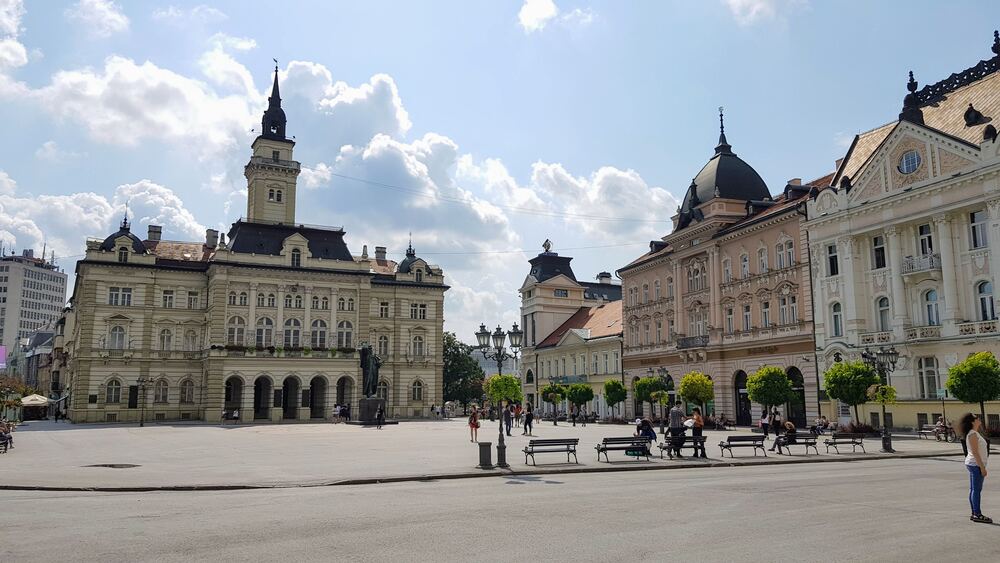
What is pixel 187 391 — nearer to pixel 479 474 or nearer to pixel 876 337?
pixel 876 337

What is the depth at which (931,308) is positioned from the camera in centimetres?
4138

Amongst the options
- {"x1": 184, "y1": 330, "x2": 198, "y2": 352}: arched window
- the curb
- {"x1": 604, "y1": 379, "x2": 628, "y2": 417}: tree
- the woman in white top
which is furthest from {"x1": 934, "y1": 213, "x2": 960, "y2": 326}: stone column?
{"x1": 184, "y1": 330, "x2": 198, "y2": 352}: arched window

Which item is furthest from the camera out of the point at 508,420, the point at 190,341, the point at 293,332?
the point at 293,332

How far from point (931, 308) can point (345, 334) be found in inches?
1973

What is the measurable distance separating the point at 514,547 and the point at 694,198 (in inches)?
2057

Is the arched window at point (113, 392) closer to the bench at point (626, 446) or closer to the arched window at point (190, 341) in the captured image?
the arched window at point (190, 341)

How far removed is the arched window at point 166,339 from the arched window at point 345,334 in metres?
14.8

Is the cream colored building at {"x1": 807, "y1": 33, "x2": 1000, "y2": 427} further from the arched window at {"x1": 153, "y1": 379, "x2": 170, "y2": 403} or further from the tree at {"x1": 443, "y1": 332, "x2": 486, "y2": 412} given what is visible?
the tree at {"x1": 443, "y1": 332, "x2": 486, "y2": 412}

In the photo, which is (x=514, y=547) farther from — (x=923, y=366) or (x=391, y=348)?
(x=391, y=348)

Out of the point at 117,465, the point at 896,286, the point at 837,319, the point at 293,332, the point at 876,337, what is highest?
the point at 293,332

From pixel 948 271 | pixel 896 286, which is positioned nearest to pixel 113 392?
pixel 896 286

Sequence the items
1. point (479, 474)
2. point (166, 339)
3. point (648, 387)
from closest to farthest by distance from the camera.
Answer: point (479, 474) → point (648, 387) → point (166, 339)

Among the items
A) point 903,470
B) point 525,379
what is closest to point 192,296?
point 525,379

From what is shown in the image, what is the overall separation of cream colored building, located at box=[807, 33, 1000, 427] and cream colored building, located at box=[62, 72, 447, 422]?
43.6m
